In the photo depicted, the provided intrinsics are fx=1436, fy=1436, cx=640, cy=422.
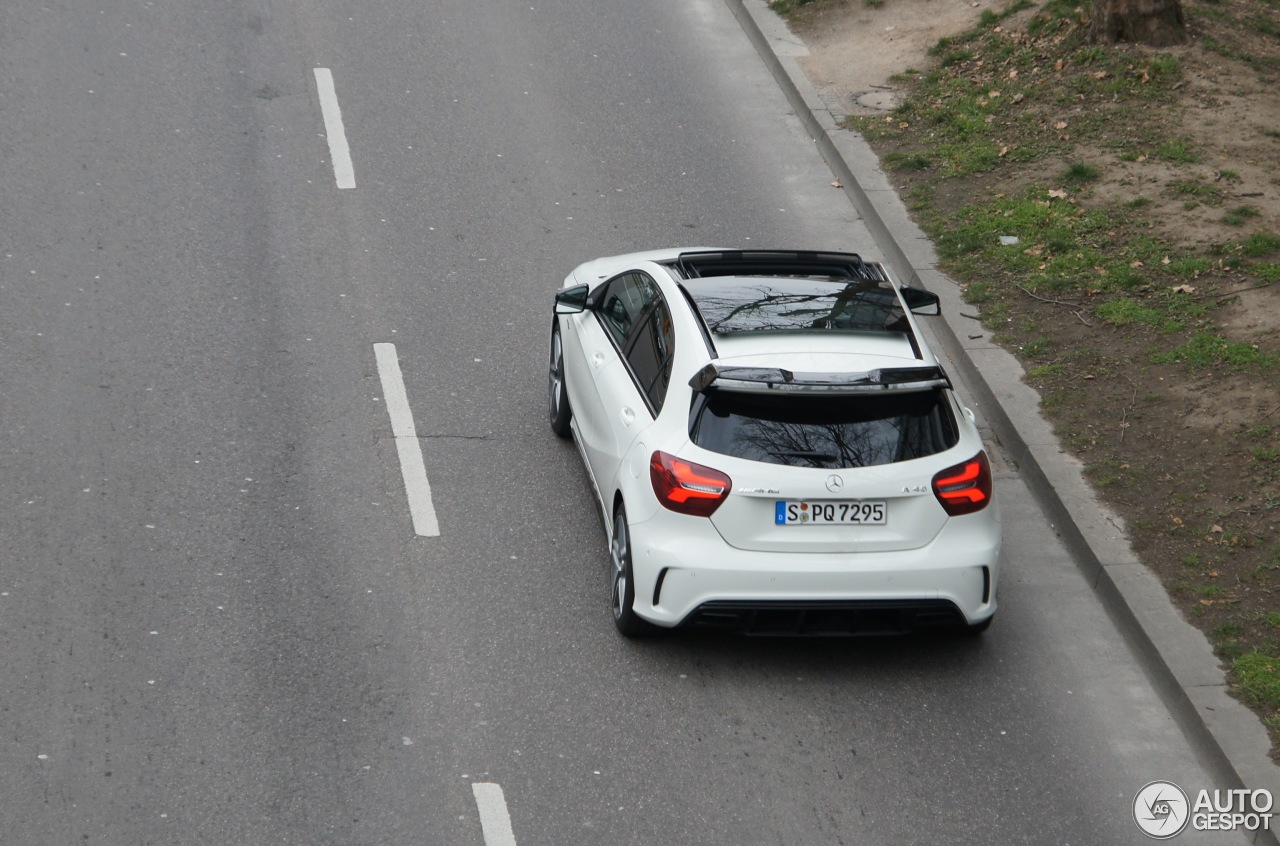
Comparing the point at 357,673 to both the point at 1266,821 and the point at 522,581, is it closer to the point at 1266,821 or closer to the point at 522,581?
the point at 522,581

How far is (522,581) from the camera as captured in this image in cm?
779

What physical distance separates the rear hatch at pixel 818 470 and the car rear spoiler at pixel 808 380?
6cm

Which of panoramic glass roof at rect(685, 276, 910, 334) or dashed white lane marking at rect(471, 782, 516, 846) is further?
panoramic glass roof at rect(685, 276, 910, 334)

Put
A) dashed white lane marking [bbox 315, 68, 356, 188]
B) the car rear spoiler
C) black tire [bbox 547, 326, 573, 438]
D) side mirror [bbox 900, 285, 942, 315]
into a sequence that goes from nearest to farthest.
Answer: the car rear spoiler, side mirror [bbox 900, 285, 942, 315], black tire [bbox 547, 326, 573, 438], dashed white lane marking [bbox 315, 68, 356, 188]

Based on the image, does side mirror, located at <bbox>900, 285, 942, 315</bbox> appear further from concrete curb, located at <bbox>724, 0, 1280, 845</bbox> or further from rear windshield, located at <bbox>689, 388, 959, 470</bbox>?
rear windshield, located at <bbox>689, 388, 959, 470</bbox>

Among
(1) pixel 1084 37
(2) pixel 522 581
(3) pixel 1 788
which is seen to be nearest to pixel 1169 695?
(2) pixel 522 581

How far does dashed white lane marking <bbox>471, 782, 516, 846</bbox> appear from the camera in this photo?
5.98m

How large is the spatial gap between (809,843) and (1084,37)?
34.6 ft

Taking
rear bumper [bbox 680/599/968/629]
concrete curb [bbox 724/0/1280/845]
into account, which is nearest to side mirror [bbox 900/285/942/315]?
concrete curb [bbox 724/0/1280/845]

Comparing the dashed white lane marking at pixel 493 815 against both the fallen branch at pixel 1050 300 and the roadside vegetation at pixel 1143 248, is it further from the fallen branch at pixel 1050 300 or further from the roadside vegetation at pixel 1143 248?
the fallen branch at pixel 1050 300

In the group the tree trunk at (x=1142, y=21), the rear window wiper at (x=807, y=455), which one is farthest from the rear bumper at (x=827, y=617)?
the tree trunk at (x=1142, y=21)

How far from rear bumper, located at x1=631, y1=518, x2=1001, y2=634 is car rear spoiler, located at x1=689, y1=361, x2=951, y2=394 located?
0.71 meters

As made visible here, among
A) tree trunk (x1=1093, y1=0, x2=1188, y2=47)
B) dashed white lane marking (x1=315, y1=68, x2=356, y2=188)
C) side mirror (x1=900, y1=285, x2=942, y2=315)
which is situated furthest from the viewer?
tree trunk (x1=1093, y1=0, x2=1188, y2=47)

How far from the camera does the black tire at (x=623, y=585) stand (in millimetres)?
7156
